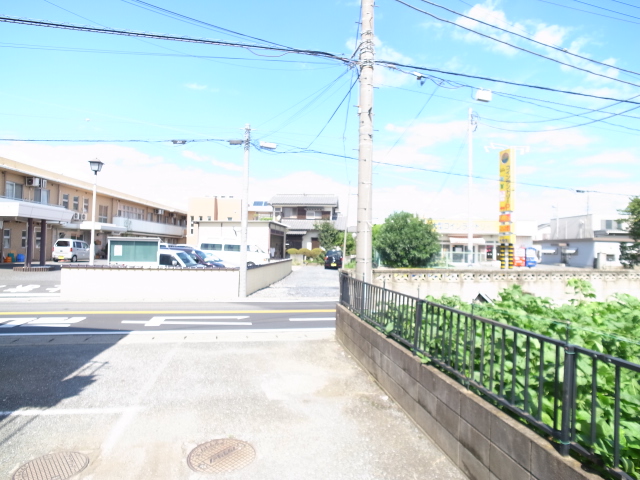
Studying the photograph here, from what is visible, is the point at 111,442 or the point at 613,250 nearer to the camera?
the point at 111,442

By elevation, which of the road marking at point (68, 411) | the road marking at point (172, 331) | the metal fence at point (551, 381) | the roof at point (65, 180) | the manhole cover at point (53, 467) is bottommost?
the road marking at point (172, 331)

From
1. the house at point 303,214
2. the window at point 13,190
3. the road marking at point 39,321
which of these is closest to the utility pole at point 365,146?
the road marking at point 39,321

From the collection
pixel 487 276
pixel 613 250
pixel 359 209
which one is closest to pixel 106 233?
pixel 487 276

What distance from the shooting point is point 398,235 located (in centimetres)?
2216

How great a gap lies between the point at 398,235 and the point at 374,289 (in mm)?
15479

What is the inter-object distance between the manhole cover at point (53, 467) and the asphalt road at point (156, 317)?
6.36m

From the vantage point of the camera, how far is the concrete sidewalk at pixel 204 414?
155 inches

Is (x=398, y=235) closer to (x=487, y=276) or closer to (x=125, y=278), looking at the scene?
(x=487, y=276)

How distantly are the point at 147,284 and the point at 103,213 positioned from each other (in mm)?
31229

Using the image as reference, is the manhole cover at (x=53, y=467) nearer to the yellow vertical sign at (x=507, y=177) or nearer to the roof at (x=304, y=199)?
the yellow vertical sign at (x=507, y=177)

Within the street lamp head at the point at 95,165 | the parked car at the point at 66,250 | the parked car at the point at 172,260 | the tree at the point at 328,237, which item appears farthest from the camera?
the tree at the point at 328,237

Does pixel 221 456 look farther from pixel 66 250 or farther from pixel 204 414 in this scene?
pixel 66 250

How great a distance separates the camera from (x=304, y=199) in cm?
5544

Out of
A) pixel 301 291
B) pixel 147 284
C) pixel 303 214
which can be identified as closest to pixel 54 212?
pixel 147 284
